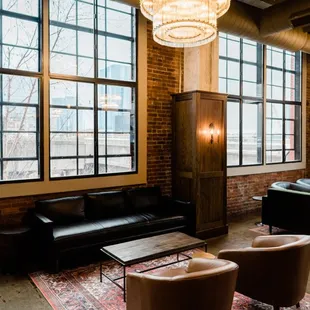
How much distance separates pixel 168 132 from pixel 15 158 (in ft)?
8.62

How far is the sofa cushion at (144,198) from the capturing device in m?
5.15

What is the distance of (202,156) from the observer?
518 centimetres

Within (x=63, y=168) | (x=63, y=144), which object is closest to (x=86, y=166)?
(x=63, y=168)

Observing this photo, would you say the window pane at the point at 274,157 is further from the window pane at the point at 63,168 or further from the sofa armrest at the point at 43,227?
the sofa armrest at the point at 43,227

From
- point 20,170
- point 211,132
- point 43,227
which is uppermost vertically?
point 211,132

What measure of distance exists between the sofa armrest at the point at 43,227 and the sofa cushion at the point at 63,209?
161 millimetres

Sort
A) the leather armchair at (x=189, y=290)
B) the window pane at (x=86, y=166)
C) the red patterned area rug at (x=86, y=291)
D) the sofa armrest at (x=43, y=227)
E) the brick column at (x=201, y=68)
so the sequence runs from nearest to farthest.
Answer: the leather armchair at (x=189, y=290), the red patterned area rug at (x=86, y=291), the sofa armrest at (x=43, y=227), the window pane at (x=86, y=166), the brick column at (x=201, y=68)

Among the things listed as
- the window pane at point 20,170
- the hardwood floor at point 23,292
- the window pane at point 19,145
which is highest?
the window pane at point 19,145

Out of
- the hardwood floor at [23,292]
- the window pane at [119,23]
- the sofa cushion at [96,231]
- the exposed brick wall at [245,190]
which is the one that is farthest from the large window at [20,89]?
the exposed brick wall at [245,190]

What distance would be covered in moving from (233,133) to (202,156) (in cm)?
182

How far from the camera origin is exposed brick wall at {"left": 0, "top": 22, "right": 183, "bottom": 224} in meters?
5.64

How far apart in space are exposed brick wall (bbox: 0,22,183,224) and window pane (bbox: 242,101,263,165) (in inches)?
75.5

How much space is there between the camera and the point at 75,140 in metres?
4.93

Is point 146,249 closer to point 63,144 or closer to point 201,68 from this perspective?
point 63,144
